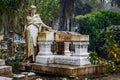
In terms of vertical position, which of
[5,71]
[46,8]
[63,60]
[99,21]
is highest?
[46,8]

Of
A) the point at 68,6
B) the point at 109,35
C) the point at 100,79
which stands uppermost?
the point at 68,6

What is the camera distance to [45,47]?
321 inches

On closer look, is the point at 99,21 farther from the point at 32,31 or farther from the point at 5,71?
the point at 5,71

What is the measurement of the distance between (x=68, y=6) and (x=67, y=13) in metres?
0.89

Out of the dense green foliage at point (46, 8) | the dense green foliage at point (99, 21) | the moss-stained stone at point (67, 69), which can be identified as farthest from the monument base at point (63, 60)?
the dense green foliage at point (46, 8)

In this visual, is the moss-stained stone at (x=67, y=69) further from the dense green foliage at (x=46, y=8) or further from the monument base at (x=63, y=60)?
the dense green foliage at (x=46, y=8)

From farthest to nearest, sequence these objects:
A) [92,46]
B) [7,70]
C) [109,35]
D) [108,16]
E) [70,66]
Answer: [108,16] < [92,46] < [109,35] < [70,66] < [7,70]

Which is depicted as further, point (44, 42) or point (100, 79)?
point (44, 42)

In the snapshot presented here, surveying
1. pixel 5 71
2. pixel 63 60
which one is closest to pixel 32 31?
pixel 63 60

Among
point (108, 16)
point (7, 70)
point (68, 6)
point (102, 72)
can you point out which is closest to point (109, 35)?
point (102, 72)

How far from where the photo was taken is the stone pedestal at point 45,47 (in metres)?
8.11

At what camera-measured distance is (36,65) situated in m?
7.97

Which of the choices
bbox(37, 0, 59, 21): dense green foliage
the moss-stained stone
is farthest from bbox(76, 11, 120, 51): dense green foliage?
the moss-stained stone

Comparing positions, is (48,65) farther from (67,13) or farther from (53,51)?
(67,13)
